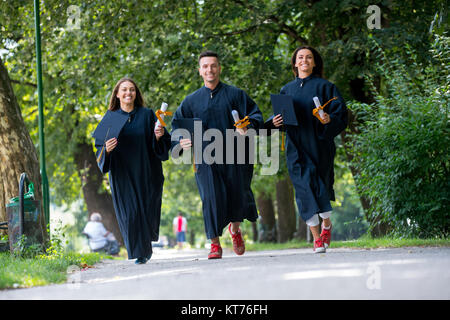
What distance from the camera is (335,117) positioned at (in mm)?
8672

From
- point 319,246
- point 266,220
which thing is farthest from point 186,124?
point 266,220

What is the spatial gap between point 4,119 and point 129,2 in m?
5.42

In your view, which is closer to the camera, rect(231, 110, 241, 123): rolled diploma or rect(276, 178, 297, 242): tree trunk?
rect(231, 110, 241, 123): rolled diploma

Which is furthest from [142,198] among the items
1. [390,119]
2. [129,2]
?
[129,2]

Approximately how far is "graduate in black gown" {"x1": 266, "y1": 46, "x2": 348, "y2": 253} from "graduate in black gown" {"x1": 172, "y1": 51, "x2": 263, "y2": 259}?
0.56 m

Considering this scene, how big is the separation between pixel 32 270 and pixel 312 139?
392 centimetres

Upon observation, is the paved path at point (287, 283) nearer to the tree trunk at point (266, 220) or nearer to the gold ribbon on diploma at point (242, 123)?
the gold ribbon on diploma at point (242, 123)

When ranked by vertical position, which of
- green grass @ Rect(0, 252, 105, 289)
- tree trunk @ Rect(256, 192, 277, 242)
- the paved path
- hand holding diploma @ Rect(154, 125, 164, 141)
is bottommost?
tree trunk @ Rect(256, 192, 277, 242)

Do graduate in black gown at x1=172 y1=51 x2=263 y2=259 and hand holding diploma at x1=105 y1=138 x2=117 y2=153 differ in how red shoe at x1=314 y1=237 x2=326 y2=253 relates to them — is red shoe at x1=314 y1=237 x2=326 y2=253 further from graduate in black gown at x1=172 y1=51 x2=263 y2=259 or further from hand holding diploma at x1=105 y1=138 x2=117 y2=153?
hand holding diploma at x1=105 y1=138 x2=117 y2=153

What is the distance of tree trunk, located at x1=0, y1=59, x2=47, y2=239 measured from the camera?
34.7ft

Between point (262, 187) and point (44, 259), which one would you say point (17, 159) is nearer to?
point (44, 259)

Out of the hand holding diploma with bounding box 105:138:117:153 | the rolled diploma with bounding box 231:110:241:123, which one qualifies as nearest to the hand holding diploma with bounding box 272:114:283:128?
the rolled diploma with bounding box 231:110:241:123

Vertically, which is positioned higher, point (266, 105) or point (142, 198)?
point (266, 105)

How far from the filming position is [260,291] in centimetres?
470
